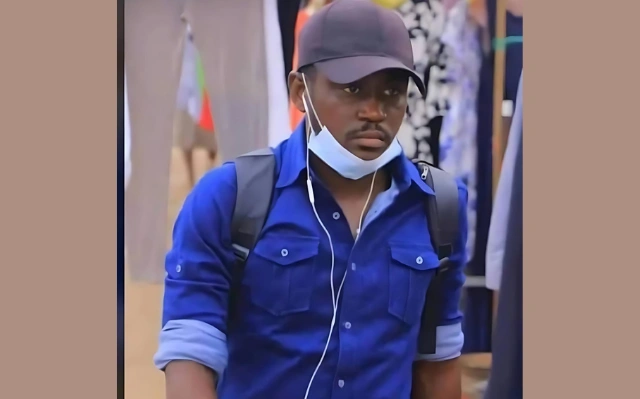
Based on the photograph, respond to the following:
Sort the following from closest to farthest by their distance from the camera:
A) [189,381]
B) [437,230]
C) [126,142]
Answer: [189,381] → [437,230] → [126,142]

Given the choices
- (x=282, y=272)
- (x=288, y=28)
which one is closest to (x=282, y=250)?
(x=282, y=272)

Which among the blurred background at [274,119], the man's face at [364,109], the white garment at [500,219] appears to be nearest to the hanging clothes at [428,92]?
the blurred background at [274,119]

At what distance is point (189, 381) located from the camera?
2.60 ft

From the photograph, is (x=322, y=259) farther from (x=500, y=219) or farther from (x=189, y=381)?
(x=500, y=219)

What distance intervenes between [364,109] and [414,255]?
0.62 ft

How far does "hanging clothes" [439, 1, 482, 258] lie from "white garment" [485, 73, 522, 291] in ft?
0.10

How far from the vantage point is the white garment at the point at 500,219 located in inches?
41.3

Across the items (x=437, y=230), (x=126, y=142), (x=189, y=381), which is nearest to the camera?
(x=189, y=381)

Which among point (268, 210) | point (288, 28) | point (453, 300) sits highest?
point (288, 28)

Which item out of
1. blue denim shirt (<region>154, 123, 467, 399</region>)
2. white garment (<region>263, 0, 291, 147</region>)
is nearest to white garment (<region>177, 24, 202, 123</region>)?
white garment (<region>263, 0, 291, 147</region>)

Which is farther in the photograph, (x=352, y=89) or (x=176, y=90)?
(x=176, y=90)

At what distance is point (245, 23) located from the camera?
1.04m

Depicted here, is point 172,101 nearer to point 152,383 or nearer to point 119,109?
point 119,109

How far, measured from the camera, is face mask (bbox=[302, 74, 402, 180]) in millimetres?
841
